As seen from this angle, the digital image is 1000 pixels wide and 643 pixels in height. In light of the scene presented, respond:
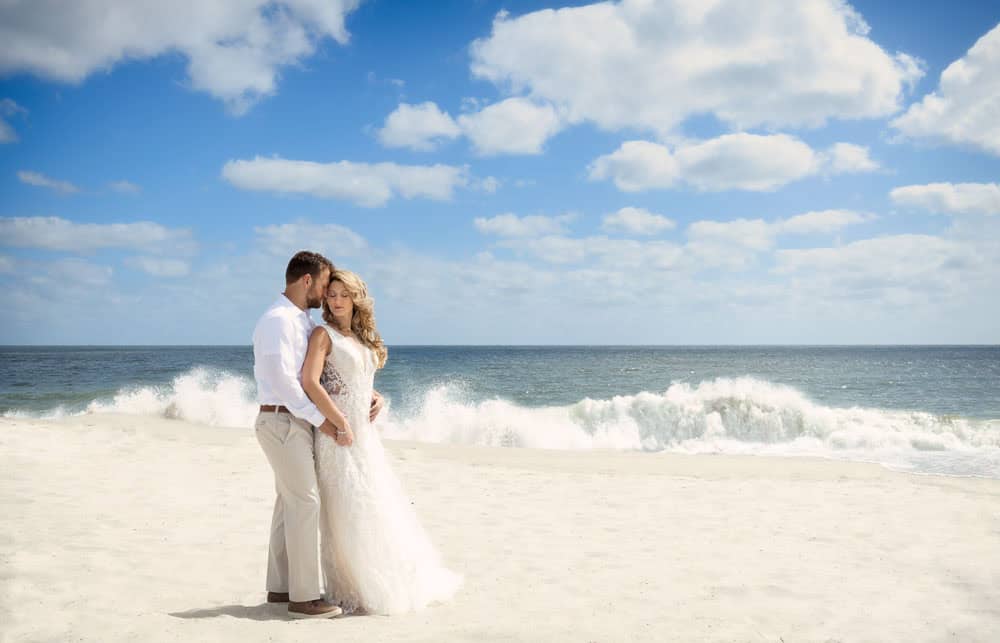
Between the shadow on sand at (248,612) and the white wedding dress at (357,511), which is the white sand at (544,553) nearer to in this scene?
the shadow on sand at (248,612)

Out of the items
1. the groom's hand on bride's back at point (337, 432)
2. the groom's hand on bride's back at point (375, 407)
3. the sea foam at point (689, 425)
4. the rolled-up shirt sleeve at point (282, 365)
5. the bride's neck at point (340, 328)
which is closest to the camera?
the rolled-up shirt sleeve at point (282, 365)

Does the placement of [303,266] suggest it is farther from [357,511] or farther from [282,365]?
[357,511]

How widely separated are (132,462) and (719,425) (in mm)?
15713

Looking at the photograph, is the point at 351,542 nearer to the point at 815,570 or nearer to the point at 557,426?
the point at 815,570

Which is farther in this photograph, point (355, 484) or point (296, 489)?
point (355, 484)

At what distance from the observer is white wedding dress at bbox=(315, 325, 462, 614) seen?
4.20 m

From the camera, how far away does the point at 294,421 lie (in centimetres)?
404

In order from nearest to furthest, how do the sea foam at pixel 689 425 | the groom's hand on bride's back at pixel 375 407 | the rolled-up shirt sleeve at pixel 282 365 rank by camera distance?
the rolled-up shirt sleeve at pixel 282 365 < the groom's hand on bride's back at pixel 375 407 < the sea foam at pixel 689 425

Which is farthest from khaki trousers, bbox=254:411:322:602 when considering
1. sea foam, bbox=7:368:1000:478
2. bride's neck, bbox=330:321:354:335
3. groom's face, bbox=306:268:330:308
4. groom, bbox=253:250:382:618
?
sea foam, bbox=7:368:1000:478

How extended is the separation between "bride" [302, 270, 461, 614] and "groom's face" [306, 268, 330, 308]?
0.05 m

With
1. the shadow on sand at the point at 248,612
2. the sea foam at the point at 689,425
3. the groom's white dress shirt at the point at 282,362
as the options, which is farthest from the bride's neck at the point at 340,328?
the sea foam at the point at 689,425

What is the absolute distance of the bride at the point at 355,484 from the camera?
4191mm

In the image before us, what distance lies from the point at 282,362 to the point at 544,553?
3.30 m

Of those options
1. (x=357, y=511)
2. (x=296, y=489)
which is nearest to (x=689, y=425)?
(x=357, y=511)
